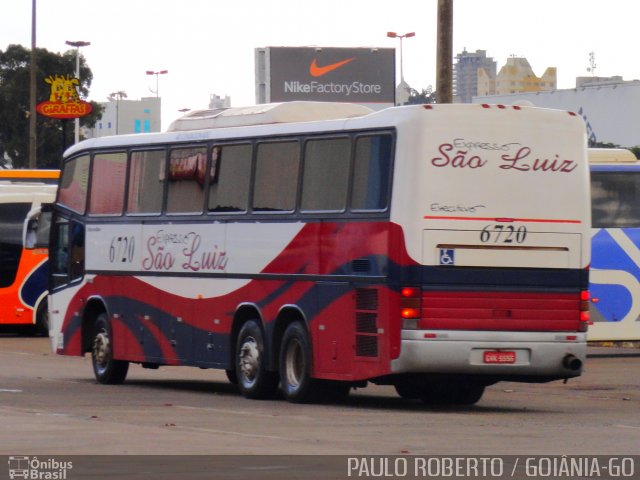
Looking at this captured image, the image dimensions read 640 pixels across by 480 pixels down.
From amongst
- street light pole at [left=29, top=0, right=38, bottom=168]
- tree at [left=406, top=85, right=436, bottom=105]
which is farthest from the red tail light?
tree at [left=406, top=85, right=436, bottom=105]

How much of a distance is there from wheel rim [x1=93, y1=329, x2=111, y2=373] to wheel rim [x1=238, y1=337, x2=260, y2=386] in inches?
134

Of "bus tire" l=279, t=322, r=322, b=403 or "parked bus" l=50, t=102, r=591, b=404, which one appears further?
"bus tire" l=279, t=322, r=322, b=403

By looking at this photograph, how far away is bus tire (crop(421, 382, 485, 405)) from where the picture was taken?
19.7 meters

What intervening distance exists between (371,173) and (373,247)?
30.9 inches

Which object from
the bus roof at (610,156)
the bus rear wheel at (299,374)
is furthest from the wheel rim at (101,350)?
the bus roof at (610,156)

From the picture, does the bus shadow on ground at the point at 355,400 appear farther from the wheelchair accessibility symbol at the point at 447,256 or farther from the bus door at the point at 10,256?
the bus door at the point at 10,256

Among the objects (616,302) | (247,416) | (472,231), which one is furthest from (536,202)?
(616,302)

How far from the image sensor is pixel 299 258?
19016mm

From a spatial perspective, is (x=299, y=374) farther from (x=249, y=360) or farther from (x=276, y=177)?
(x=276, y=177)

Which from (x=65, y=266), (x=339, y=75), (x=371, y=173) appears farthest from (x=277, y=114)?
(x=339, y=75)

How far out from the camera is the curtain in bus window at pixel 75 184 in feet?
77.0

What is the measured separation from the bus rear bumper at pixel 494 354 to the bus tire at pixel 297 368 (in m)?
1.57

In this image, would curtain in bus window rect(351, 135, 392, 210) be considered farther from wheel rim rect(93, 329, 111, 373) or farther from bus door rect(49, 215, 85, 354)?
bus door rect(49, 215, 85, 354)

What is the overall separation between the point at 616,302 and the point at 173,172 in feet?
34.0
